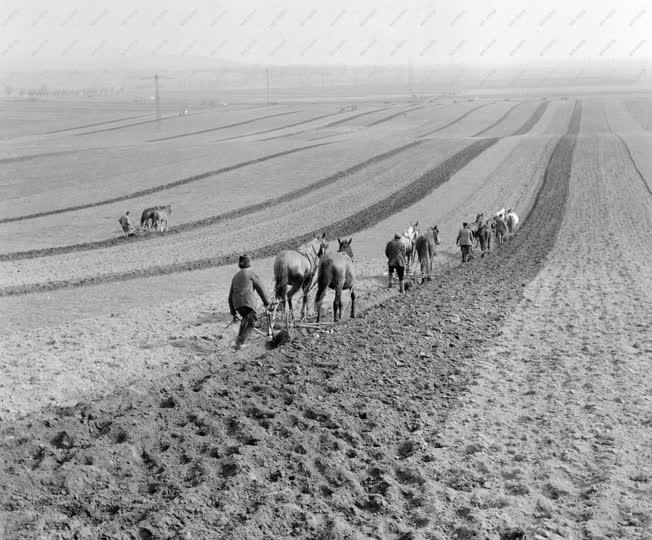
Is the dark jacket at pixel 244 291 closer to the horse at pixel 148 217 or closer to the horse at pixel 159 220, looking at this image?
the horse at pixel 148 217

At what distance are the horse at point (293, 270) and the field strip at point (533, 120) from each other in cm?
5247

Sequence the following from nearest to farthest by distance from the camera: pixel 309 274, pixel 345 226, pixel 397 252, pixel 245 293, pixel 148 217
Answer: pixel 245 293 → pixel 309 274 → pixel 397 252 → pixel 148 217 → pixel 345 226

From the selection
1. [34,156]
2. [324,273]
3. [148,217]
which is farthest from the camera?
[34,156]

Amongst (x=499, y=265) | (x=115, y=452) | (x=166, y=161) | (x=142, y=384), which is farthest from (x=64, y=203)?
(x=115, y=452)

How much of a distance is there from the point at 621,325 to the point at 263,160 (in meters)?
37.4

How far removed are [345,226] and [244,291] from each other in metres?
18.1

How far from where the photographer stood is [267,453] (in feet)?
28.0

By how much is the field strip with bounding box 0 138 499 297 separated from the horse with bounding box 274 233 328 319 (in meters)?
8.12

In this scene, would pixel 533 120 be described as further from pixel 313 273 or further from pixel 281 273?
pixel 281 273

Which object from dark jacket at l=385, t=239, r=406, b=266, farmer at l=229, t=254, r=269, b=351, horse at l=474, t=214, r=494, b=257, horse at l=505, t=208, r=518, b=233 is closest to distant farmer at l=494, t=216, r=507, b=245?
horse at l=474, t=214, r=494, b=257

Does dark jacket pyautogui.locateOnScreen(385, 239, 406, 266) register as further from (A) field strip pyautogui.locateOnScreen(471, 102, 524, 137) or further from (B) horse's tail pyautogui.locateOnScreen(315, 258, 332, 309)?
(A) field strip pyautogui.locateOnScreen(471, 102, 524, 137)

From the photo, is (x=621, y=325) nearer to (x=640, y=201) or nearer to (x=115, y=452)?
(x=115, y=452)

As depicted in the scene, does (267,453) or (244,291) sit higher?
(244,291)

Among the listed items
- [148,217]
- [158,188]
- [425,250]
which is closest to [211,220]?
[148,217]
